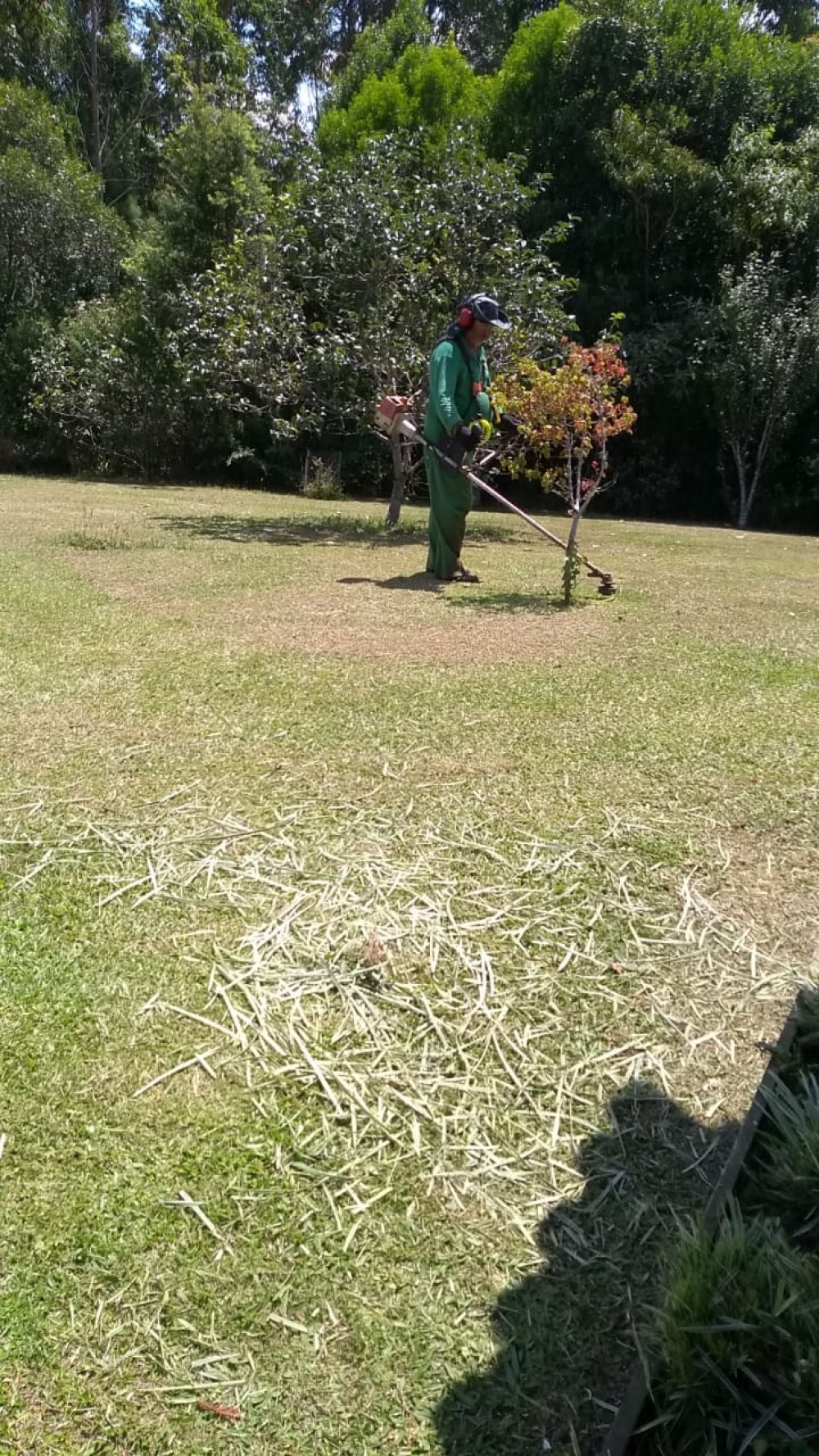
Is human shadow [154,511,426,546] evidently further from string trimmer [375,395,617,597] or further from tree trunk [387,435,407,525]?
string trimmer [375,395,617,597]

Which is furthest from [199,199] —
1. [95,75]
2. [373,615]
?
[373,615]

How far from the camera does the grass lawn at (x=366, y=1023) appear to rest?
151 centimetres

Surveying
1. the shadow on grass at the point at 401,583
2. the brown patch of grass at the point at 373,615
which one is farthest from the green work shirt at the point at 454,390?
the brown patch of grass at the point at 373,615

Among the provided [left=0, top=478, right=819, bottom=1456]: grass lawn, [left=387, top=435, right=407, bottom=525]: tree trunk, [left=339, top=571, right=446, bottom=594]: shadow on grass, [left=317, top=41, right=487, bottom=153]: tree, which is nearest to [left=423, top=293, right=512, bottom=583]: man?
[left=339, top=571, right=446, bottom=594]: shadow on grass

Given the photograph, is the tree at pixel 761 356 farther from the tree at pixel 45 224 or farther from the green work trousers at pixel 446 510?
the tree at pixel 45 224

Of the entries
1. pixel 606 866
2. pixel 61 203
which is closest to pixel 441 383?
pixel 606 866

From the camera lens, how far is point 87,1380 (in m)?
1.46

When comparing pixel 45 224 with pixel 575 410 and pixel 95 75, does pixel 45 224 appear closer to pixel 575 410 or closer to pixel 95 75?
pixel 95 75

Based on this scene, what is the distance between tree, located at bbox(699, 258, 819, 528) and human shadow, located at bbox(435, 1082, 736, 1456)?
17.3 metres

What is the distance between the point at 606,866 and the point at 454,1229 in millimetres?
1376

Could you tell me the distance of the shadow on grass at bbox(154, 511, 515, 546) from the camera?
10492 mm

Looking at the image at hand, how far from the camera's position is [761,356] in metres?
16.7

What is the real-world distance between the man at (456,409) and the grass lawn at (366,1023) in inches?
109

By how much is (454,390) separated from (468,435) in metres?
0.45
